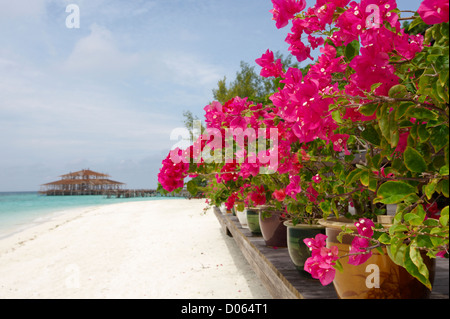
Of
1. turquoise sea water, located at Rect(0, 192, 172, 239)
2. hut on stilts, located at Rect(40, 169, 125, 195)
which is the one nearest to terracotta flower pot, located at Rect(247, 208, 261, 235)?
turquoise sea water, located at Rect(0, 192, 172, 239)

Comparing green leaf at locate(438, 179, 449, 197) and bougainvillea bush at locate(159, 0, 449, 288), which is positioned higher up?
bougainvillea bush at locate(159, 0, 449, 288)

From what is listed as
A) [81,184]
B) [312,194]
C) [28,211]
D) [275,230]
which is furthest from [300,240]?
[81,184]

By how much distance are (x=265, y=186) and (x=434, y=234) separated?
1952 millimetres

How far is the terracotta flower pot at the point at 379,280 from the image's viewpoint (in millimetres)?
1493

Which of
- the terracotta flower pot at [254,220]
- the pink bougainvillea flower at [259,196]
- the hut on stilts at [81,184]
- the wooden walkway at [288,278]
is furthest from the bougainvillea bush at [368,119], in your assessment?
the hut on stilts at [81,184]

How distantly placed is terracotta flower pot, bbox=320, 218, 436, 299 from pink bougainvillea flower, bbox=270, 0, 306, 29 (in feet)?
3.23

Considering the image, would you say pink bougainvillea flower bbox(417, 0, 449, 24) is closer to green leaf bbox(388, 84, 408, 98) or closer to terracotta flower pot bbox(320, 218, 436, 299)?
green leaf bbox(388, 84, 408, 98)

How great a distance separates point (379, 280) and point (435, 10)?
1.27 metres

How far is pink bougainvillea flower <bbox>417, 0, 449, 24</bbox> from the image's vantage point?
62cm

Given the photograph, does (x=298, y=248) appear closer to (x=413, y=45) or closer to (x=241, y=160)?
(x=241, y=160)

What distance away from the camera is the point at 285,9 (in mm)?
1306

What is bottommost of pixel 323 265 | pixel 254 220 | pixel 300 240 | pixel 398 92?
pixel 254 220

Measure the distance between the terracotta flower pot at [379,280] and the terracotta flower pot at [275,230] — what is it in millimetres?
1633

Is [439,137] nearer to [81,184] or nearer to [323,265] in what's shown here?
[323,265]
